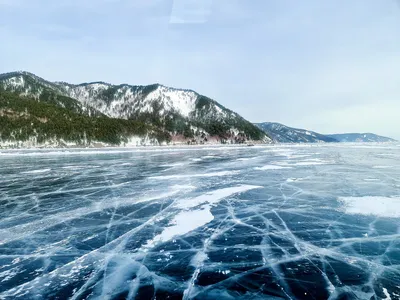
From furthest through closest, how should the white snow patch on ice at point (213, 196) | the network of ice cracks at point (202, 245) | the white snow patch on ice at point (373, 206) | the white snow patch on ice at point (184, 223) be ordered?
the white snow patch on ice at point (213, 196) → the white snow patch on ice at point (373, 206) → the white snow patch on ice at point (184, 223) → the network of ice cracks at point (202, 245)

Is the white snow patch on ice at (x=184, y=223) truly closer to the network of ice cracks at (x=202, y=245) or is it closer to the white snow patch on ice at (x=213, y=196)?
the network of ice cracks at (x=202, y=245)

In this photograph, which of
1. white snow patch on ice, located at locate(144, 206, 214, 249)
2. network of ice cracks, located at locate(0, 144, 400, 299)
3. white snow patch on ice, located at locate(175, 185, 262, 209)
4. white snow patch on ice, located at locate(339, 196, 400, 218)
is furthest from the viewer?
white snow patch on ice, located at locate(175, 185, 262, 209)

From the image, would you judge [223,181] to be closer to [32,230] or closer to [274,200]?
[274,200]

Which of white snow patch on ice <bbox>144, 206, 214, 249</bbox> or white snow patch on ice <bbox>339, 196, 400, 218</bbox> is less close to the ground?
white snow patch on ice <bbox>339, 196, 400, 218</bbox>

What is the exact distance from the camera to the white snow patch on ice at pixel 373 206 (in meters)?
8.27

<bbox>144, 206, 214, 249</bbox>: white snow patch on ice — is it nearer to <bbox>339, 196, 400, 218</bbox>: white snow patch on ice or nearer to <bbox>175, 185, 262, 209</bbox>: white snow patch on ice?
<bbox>175, 185, 262, 209</bbox>: white snow patch on ice

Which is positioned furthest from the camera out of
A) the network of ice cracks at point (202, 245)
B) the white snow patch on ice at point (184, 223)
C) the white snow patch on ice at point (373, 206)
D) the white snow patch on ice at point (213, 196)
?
the white snow patch on ice at point (213, 196)

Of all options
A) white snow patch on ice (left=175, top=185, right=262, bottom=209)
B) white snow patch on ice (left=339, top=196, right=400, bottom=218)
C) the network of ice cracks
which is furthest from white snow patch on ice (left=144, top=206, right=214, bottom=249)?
white snow patch on ice (left=339, top=196, right=400, bottom=218)

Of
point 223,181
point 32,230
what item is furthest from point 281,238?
point 223,181

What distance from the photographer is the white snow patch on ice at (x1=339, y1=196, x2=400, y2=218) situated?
8.27m

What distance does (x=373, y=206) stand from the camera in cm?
898

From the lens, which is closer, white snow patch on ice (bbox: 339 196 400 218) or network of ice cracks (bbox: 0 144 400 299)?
network of ice cracks (bbox: 0 144 400 299)

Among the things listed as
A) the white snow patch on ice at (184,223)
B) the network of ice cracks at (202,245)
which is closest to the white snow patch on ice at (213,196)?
the network of ice cracks at (202,245)

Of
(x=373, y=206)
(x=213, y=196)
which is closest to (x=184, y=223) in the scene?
(x=213, y=196)
